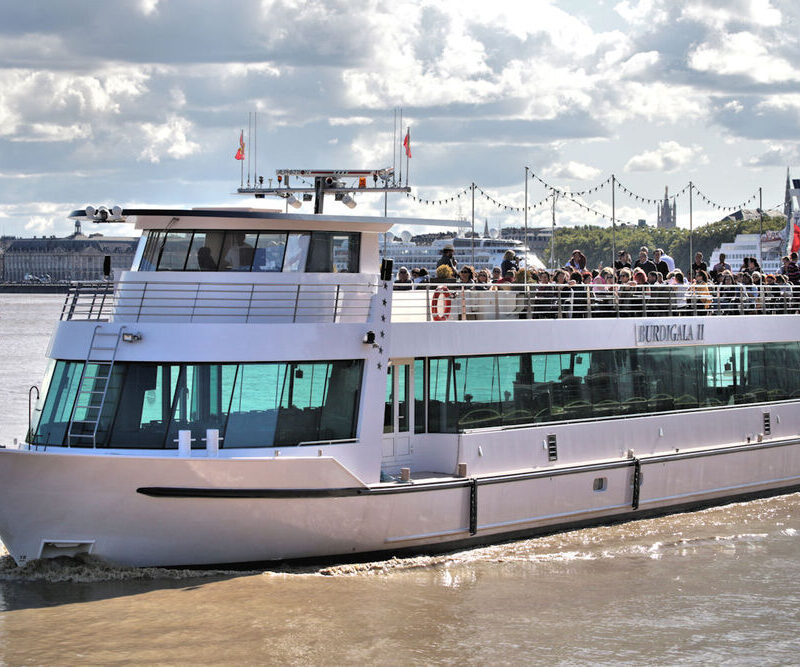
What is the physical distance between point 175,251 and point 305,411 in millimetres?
2397

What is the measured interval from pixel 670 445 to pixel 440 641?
21.7ft

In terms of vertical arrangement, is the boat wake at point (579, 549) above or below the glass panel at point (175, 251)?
below

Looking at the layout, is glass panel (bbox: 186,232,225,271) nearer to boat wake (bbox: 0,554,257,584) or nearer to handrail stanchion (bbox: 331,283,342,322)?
handrail stanchion (bbox: 331,283,342,322)

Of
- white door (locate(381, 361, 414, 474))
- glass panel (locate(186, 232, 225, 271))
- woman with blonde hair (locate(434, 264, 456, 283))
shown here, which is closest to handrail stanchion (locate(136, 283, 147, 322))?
glass panel (locate(186, 232, 225, 271))

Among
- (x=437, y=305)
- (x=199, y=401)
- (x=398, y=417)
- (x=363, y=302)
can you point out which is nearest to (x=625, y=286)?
(x=437, y=305)

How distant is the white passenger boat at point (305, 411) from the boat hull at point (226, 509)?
2cm

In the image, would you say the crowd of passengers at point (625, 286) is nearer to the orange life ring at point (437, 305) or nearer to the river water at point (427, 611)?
the orange life ring at point (437, 305)

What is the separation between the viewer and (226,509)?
13047 millimetres

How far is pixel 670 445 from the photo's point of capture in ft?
58.9

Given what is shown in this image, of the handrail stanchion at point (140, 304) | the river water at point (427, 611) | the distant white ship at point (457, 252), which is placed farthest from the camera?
the distant white ship at point (457, 252)

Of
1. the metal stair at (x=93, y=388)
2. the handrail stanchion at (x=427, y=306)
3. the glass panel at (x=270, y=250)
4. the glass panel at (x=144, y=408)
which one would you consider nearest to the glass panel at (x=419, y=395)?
the handrail stanchion at (x=427, y=306)

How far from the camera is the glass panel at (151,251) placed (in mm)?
14484

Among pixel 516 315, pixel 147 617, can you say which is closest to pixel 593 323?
pixel 516 315

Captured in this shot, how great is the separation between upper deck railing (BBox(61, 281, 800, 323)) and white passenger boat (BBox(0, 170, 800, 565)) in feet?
0.12
